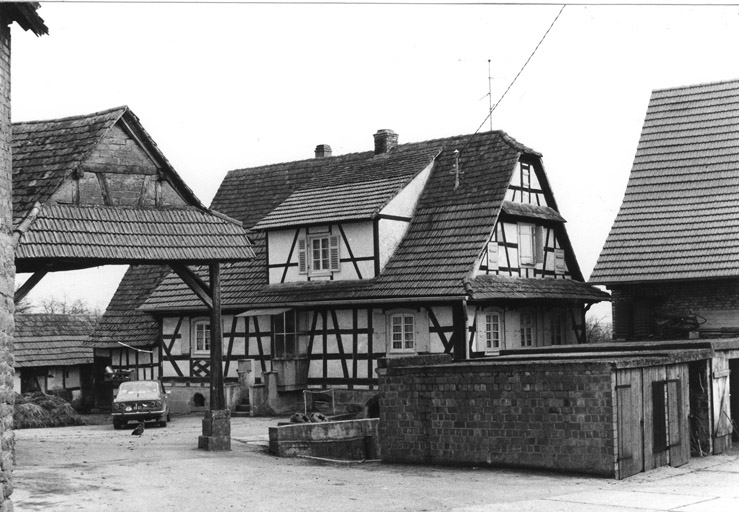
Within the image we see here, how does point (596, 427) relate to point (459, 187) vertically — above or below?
below

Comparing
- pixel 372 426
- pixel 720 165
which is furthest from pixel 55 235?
pixel 720 165

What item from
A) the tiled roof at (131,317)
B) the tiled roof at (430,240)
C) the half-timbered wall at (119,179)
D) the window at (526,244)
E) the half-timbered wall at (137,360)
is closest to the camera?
the half-timbered wall at (119,179)

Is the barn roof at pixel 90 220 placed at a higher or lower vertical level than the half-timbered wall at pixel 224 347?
higher

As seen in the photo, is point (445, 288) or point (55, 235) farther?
point (445, 288)

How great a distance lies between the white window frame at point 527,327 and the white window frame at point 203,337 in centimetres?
1018

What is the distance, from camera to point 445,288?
92.6 feet

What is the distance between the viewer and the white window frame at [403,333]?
29.0 m

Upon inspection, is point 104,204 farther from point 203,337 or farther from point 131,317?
point 131,317

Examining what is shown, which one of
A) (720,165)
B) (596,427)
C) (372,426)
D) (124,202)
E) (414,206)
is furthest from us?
(414,206)

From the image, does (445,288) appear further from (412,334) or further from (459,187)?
(459,187)

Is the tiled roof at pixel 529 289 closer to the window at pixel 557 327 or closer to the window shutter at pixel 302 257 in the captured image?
the window at pixel 557 327

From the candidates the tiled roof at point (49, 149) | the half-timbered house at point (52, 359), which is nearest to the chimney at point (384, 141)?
the half-timbered house at point (52, 359)

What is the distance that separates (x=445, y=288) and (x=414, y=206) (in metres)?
4.61

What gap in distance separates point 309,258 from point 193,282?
36.1 ft
